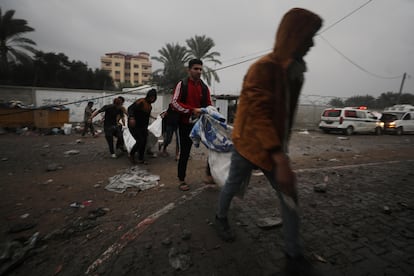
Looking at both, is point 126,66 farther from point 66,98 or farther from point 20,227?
point 20,227

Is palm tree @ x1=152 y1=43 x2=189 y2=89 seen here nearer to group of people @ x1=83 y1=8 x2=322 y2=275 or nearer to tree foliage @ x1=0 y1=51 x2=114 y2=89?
tree foliage @ x1=0 y1=51 x2=114 y2=89

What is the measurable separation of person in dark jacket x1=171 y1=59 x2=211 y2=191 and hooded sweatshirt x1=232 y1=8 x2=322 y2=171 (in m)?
1.55

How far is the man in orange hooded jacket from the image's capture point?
134 centimetres

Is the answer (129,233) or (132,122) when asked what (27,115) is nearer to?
(132,122)

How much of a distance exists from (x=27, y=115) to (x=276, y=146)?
12393 mm

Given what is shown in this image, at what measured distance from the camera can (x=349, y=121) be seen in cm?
1283

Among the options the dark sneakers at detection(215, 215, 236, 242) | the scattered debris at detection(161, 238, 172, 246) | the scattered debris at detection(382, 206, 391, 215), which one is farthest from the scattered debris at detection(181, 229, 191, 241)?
the scattered debris at detection(382, 206, 391, 215)

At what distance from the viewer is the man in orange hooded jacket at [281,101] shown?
4.40 feet

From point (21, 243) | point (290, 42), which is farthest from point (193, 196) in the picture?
point (290, 42)

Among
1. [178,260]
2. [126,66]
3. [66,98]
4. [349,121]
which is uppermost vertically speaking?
[126,66]

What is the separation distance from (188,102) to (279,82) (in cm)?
189

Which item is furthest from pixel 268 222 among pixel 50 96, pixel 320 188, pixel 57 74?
pixel 57 74

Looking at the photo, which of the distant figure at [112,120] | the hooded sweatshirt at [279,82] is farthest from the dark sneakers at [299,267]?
the distant figure at [112,120]

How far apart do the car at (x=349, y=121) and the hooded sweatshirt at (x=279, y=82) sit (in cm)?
1367
